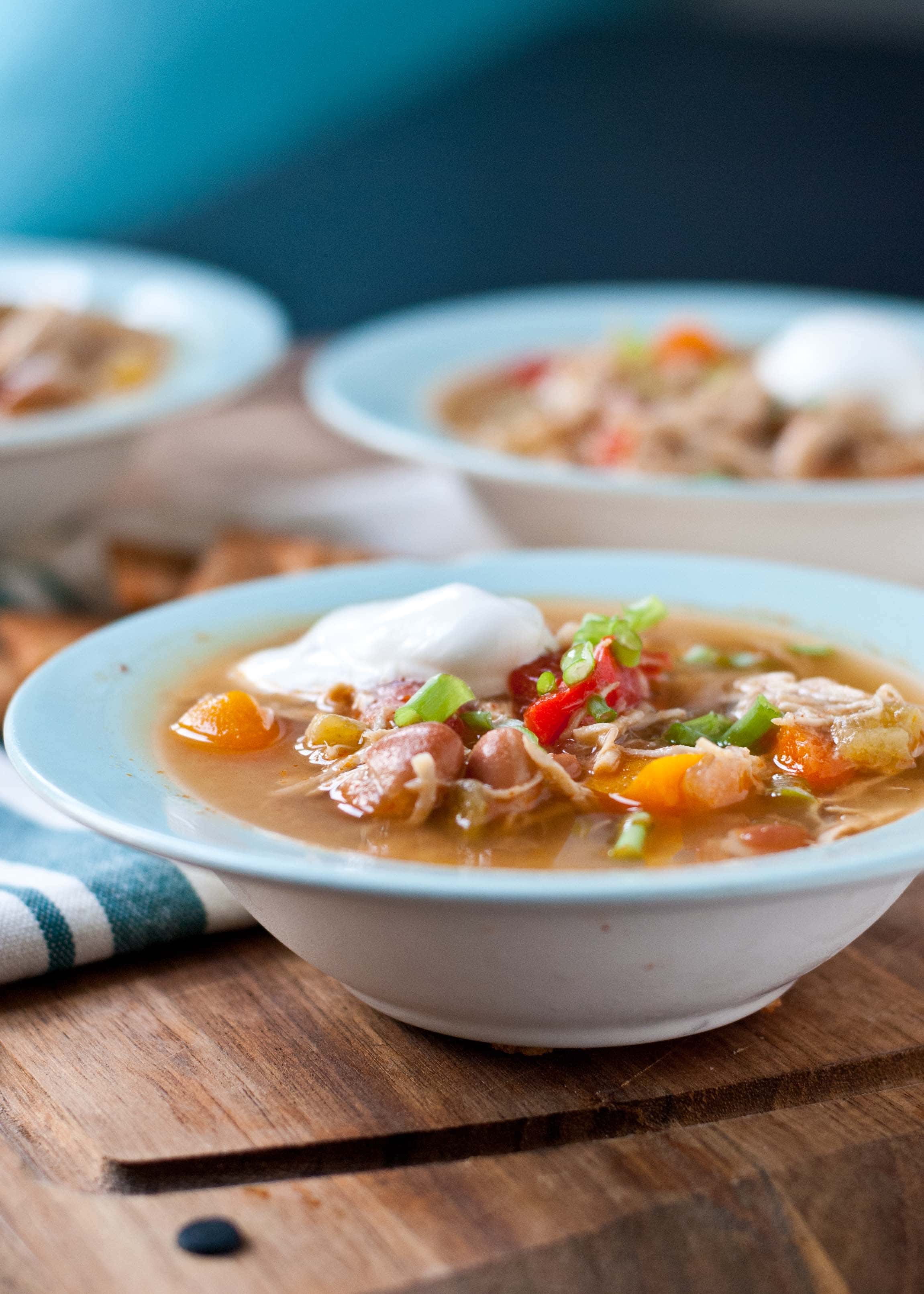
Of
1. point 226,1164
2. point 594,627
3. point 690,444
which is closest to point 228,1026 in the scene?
point 226,1164

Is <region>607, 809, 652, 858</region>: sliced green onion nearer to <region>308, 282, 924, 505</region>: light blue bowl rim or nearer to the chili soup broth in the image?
the chili soup broth

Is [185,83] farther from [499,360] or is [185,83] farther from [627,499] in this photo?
[627,499]

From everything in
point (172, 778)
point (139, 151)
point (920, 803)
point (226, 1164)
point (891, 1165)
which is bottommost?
point (891, 1165)

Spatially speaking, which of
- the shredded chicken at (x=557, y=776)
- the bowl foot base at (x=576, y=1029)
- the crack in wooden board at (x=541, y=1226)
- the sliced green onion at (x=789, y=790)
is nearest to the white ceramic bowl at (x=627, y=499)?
the sliced green onion at (x=789, y=790)

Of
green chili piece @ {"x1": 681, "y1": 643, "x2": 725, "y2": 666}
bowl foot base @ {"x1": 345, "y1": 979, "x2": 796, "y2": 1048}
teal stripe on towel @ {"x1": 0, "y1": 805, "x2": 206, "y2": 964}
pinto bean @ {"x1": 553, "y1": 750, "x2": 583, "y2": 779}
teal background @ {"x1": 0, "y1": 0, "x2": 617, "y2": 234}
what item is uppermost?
teal background @ {"x1": 0, "y1": 0, "x2": 617, "y2": 234}

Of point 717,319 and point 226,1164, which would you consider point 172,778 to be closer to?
point 226,1164

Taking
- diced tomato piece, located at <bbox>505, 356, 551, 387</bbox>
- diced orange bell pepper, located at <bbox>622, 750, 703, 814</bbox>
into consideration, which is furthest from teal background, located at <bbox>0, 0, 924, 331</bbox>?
diced orange bell pepper, located at <bbox>622, 750, 703, 814</bbox>
